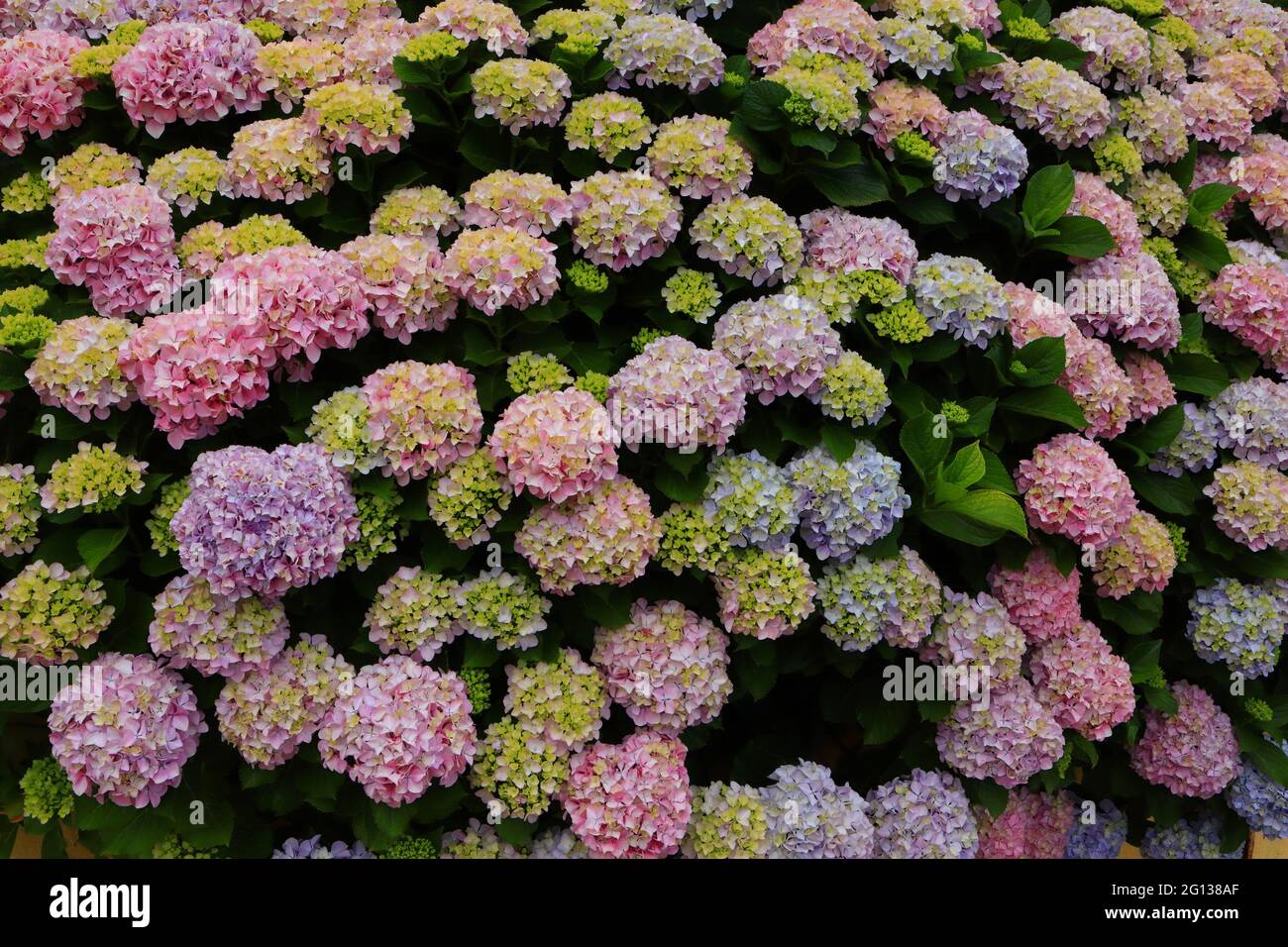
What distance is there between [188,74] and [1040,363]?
281 cm

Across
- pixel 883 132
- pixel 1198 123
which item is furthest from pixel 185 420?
pixel 1198 123

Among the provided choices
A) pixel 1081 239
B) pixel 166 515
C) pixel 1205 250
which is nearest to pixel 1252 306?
pixel 1205 250

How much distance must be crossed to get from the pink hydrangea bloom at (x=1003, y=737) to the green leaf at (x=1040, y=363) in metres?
0.94

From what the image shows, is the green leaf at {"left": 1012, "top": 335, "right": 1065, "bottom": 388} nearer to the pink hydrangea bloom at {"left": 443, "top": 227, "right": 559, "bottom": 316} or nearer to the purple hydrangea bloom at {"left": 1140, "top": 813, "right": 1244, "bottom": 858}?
the pink hydrangea bloom at {"left": 443, "top": 227, "right": 559, "bottom": 316}

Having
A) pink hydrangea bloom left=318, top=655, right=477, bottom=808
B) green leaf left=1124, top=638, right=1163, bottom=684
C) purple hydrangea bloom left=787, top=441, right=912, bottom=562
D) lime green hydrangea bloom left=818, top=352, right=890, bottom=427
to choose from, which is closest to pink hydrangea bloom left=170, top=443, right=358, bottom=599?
pink hydrangea bloom left=318, top=655, right=477, bottom=808

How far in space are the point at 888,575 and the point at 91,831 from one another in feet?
7.79

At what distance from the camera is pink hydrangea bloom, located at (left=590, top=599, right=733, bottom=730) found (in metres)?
3.00

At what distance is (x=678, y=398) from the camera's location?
297 cm

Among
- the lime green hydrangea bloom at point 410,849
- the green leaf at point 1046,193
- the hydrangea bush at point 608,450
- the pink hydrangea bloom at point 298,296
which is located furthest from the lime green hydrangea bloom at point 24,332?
the green leaf at point 1046,193

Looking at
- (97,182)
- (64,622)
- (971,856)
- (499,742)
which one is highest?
(97,182)

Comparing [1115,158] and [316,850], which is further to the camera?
[1115,158]

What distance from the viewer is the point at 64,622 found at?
9.32 ft

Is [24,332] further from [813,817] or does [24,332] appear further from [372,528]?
[813,817]

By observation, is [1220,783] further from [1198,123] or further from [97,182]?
[97,182]
